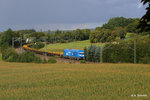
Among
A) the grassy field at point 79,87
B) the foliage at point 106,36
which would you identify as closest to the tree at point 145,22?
the grassy field at point 79,87

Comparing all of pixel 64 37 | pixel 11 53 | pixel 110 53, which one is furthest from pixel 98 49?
pixel 64 37

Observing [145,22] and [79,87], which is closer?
[79,87]

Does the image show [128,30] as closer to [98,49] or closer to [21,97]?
[98,49]

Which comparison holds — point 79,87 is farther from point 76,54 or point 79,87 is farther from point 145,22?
point 76,54

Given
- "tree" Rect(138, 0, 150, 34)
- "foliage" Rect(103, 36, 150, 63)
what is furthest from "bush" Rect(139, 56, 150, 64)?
"tree" Rect(138, 0, 150, 34)

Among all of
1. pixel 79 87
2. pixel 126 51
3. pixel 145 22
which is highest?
pixel 145 22

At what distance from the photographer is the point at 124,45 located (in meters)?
72.6

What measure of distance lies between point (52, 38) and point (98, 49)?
6354 cm

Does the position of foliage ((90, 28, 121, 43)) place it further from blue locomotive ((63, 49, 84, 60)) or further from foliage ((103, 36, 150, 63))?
blue locomotive ((63, 49, 84, 60))

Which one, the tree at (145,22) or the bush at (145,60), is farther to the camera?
the bush at (145,60)

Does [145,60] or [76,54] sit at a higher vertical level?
[76,54]

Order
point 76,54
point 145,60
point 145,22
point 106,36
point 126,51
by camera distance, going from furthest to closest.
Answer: point 106,36 < point 76,54 < point 126,51 < point 145,60 < point 145,22

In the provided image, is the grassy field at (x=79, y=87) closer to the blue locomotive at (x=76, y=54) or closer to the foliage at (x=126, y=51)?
the foliage at (x=126, y=51)

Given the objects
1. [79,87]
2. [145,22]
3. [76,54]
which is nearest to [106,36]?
A: [76,54]
